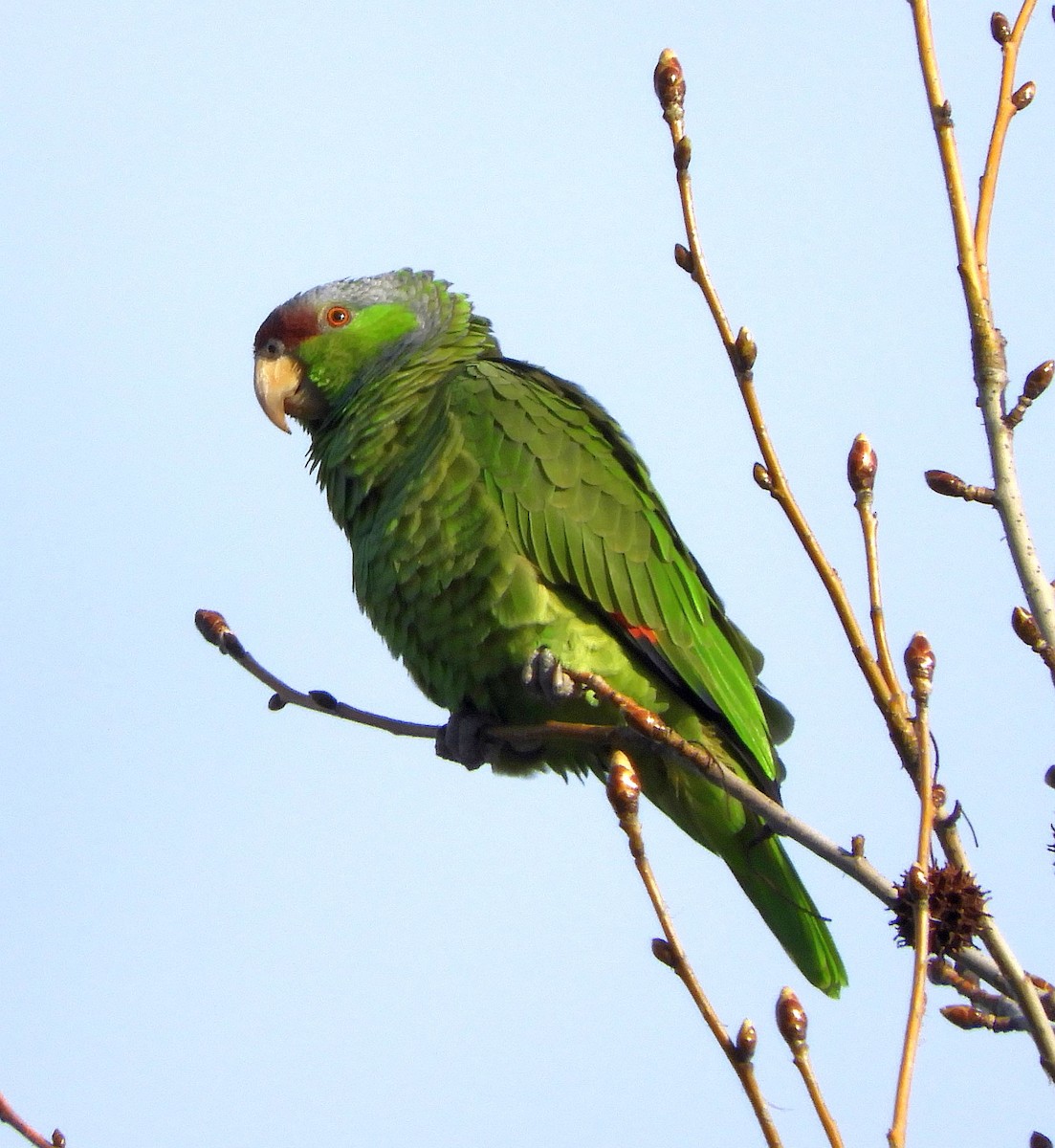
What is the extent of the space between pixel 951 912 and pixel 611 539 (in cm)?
208

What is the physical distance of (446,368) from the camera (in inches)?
181

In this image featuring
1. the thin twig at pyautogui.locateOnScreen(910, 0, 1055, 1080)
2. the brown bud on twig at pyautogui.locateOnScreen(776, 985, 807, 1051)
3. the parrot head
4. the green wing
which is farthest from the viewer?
the parrot head

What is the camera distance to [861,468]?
2217 mm

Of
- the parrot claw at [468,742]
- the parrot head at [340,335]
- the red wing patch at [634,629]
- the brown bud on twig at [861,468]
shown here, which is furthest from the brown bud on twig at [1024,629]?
the parrot head at [340,335]

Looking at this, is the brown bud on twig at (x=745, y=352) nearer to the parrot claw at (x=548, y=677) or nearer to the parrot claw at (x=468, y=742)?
the parrot claw at (x=548, y=677)

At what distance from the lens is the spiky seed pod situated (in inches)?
81.0

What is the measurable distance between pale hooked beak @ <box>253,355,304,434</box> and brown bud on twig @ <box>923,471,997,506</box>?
3.07 meters

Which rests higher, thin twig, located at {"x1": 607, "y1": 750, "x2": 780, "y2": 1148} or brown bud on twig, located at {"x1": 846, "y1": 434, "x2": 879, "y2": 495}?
brown bud on twig, located at {"x1": 846, "y1": 434, "x2": 879, "y2": 495}

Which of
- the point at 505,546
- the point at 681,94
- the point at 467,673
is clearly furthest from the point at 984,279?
the point at 467,673

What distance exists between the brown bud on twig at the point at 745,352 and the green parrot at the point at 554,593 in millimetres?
1697

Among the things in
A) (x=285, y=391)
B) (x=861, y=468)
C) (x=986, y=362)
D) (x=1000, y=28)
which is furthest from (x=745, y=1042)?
(x=285, y=391)

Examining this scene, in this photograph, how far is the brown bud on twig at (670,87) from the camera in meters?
2.31

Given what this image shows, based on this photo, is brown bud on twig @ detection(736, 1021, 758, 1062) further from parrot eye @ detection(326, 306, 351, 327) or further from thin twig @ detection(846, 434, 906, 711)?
parrot eye @ detection(326, 306, 351, 327)

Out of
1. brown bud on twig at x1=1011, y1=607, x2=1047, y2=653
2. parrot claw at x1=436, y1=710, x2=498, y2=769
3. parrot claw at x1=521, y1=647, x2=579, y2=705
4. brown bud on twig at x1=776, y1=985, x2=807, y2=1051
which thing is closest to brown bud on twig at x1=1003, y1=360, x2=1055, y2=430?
brown bud on twig at x1=1011, y1=607, x2=1047, y2=653
